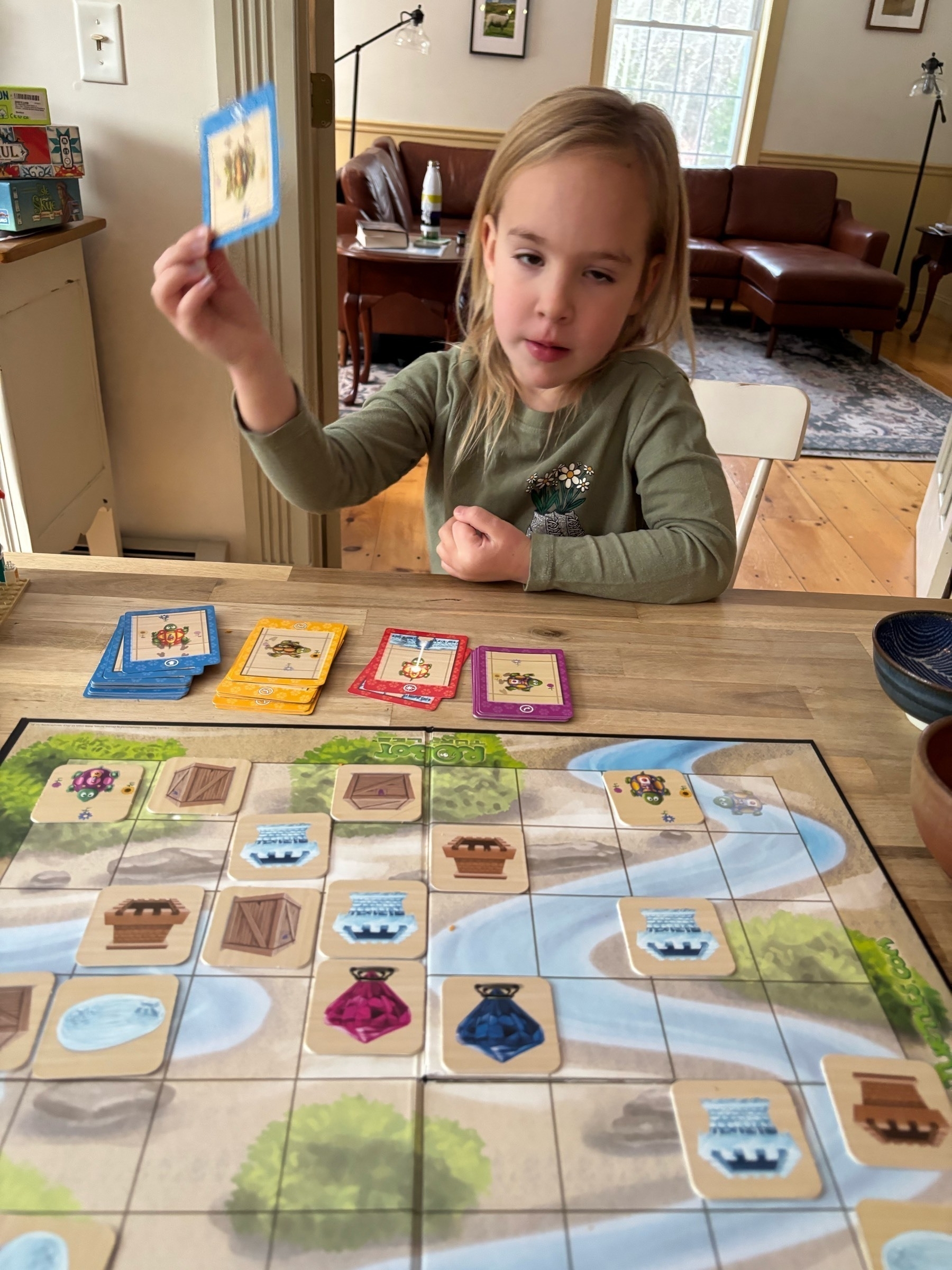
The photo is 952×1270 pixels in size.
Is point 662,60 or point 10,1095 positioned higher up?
point 662,60

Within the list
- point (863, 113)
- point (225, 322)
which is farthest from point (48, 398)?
point (863, 113)

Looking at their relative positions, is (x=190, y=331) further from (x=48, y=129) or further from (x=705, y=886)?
(x=48, y=129)

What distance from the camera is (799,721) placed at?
0.76m

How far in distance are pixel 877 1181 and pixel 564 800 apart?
0.92 feet

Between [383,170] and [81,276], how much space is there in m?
3.11

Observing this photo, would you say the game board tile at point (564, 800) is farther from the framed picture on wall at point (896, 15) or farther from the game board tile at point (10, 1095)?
the framed picture on wall at point (896, 15)

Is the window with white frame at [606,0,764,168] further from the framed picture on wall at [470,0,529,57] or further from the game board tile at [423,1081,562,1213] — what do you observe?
the game board tile at [423,1081,562,1213]

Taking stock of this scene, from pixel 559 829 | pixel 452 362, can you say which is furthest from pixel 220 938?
pixel 452 362

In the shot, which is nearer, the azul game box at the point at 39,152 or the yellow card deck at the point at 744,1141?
the yellow card deck at the point at 744,1141

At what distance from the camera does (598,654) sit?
0.84m

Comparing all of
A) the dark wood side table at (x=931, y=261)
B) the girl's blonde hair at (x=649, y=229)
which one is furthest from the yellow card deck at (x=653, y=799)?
the dark wood side table at (x=931, y=261)

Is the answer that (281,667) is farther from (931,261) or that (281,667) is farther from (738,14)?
(738,14)

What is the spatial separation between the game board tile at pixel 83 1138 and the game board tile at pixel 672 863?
0.29m

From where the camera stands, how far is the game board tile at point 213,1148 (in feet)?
1.31
